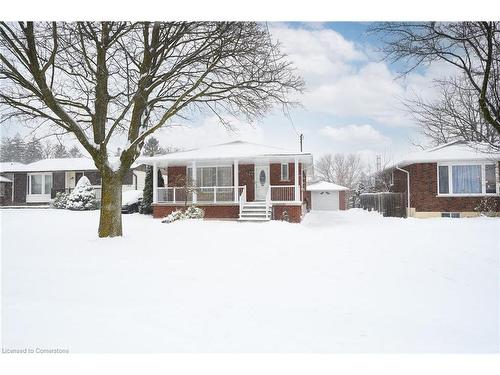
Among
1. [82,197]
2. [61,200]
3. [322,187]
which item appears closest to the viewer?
[61,200]

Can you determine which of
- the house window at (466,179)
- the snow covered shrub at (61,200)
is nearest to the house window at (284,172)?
the house window at (466,179)

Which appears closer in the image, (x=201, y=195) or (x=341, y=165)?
(x=341, y=165)

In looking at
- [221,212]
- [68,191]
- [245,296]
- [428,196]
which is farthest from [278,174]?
[245,296]

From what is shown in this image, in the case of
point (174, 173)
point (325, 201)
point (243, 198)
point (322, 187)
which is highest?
point (174, 173)

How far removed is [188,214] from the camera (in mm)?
10539

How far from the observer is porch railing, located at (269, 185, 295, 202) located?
459 inches

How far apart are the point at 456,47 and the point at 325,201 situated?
17.6 metres

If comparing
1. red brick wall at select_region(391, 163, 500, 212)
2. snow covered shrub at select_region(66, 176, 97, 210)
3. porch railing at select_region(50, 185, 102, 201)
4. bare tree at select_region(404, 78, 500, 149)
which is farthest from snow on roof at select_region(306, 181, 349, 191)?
snow covered shrub at select_region(66, 176, 97, 210)

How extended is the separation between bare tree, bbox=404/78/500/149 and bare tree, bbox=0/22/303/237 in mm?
2794

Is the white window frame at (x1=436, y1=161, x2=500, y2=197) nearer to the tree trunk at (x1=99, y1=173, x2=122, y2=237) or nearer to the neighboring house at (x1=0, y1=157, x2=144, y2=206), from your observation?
the tree trunk at (x1=99, y1=173, x2=122, y2=237)

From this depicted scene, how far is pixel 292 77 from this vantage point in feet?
18.9

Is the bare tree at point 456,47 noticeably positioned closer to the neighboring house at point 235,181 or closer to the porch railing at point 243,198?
the neighboring house at point 235,181

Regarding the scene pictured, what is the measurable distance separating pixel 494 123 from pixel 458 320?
9.90ft

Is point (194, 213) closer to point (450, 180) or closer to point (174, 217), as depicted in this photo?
point (174, 217)
